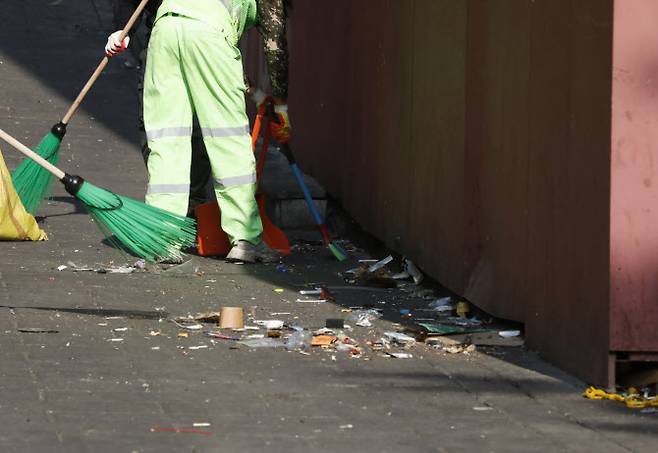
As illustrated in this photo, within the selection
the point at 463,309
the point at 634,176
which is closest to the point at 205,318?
the point at 463,309

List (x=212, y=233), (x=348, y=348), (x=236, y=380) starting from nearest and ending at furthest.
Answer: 1. (x=236, y=380)
2. (x=348, y=348)
3. (x=212, y=233)

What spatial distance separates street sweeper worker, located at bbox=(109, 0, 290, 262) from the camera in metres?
8.75

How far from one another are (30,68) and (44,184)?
22.8ft

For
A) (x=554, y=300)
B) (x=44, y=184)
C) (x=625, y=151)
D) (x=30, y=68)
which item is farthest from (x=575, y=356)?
(x=30, y=68)

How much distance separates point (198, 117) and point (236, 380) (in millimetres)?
3300

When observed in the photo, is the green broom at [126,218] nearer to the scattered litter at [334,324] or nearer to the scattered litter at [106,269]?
the scattered litter at [106,269]

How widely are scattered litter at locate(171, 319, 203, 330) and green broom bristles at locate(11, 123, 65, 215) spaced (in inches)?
91.7

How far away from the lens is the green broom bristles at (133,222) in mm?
7352

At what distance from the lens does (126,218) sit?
7414mm

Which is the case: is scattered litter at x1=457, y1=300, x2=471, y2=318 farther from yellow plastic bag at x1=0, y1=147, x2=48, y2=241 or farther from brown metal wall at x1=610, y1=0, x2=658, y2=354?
yellow plastic bag at x1=0, y1=147, x2=48, y2=241

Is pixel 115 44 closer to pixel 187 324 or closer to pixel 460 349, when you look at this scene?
pixel 187 324

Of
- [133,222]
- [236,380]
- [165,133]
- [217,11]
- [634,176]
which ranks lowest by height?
[236,380]

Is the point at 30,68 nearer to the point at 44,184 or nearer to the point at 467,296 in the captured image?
the point at 44,184

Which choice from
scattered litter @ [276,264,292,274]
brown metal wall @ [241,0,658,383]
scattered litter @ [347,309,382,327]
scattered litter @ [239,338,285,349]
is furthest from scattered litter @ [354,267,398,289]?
scattered litter @ [239,338,285,349]
